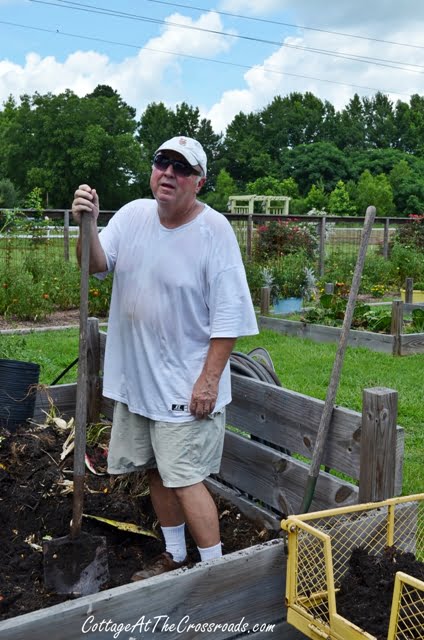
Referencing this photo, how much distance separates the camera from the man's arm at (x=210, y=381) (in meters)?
2.87

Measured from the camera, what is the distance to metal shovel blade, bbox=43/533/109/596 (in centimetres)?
285

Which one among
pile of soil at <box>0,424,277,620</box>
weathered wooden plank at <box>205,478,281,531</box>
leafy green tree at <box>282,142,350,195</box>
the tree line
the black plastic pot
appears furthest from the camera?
leafy green tree at <box>282,142,350,195</box>

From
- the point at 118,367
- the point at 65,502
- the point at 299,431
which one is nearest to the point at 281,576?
the point at 299,431

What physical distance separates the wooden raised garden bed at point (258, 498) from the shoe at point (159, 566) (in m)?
0.58

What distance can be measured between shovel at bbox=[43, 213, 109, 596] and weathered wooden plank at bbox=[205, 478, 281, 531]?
2.85 ft

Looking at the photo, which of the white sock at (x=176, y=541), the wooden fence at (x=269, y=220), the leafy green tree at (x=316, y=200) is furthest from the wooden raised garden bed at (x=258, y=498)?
the leafy green tree at (x=316, y=200)

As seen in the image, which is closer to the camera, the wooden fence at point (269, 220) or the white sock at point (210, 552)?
the white sock at point (210, 552)

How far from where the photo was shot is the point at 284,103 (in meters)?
80.9

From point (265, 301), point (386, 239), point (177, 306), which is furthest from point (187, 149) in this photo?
point (386, 239)

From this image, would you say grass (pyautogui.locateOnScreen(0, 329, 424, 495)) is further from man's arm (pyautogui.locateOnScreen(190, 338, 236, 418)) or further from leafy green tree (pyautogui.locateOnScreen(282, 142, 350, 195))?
leafy green tree (pyautogui.locateOnScreen(282, 142, 350, 195))

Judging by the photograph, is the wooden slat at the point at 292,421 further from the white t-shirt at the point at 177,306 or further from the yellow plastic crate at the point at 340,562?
the white t-shirt at the point at 177,306

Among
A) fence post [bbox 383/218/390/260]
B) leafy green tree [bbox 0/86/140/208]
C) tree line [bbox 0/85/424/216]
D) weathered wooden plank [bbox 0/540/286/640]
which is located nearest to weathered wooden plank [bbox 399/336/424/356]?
weathered wooden plank [bbox 0/540/286/640]

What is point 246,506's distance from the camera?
12.0 ft

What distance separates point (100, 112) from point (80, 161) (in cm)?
747
